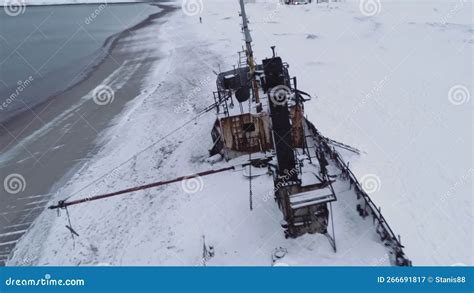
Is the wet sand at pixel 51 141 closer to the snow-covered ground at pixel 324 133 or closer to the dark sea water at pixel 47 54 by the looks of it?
the snow-covered ground at pixel 324 133

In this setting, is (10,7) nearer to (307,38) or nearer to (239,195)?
(307,38)

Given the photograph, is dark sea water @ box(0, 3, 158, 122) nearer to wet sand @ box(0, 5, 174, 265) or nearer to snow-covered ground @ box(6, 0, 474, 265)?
wet sand @ box(0, 5, 174, 265)

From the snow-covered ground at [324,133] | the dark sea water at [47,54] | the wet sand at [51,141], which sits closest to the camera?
the snow-covered ground at [324,133]

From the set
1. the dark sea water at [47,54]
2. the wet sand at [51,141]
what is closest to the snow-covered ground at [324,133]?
the wet sand at [51,141]

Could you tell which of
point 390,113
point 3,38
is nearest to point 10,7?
point 3,38

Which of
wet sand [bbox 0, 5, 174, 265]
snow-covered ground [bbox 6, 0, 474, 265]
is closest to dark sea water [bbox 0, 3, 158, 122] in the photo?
wet sand [bbox 0, 5, 174, 265]

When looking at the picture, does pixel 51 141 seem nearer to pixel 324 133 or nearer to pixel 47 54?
pixel 324 133
